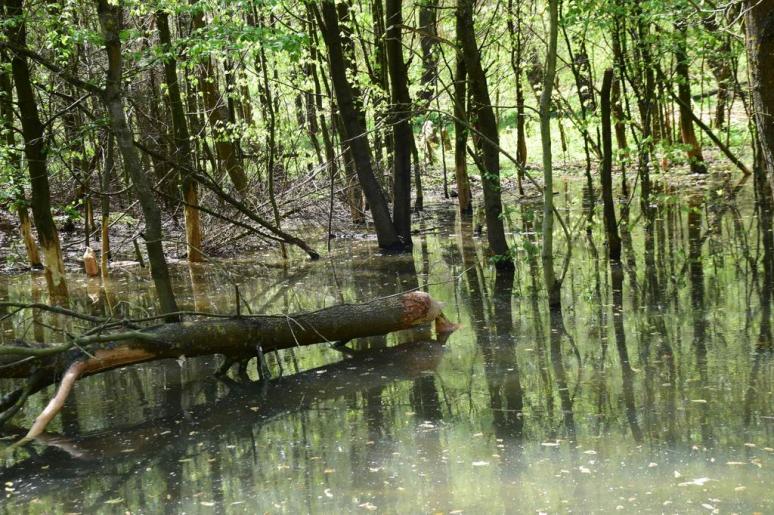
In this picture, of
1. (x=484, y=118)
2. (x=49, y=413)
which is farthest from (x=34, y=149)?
(x=484, y=118)

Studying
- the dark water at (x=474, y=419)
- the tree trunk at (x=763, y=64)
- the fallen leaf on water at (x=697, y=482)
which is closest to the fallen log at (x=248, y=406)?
the dark water at (x=474, y=419)

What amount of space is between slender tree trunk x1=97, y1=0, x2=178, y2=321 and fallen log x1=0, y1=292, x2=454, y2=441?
3.19ft

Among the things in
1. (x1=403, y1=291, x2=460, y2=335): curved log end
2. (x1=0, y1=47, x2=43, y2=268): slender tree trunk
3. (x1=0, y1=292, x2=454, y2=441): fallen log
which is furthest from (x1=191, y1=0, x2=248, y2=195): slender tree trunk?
(x1=0, y1=292, x2=454, y2=441): fallen log

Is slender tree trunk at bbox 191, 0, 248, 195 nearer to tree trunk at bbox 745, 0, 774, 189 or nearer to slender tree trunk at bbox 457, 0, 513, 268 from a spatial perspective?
slender tree trunk at bbox 457, 0, 513, 268

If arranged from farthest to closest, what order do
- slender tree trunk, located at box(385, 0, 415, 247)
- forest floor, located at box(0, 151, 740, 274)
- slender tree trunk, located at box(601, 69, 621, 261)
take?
1. forest floor, located at box(0, 151, 740, 274)
2. slender tree trunk, located at box(385, 0, 415, 247)
3. slender tree trunk, located at box(601, 69, 621, 261)

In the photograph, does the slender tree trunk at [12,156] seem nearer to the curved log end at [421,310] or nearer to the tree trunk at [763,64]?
the curved log end at [421,310]

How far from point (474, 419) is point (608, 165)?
20.9ft

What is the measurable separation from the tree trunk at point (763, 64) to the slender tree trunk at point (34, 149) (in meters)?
9.29

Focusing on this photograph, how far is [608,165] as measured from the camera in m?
12.4

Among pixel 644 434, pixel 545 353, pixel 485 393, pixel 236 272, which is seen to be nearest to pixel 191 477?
pixel 485 393

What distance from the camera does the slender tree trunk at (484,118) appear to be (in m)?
12.0

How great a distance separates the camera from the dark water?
18.8 ft

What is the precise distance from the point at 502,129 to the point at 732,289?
26.0 m

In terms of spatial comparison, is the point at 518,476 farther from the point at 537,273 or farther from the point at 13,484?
the point at 537,273
